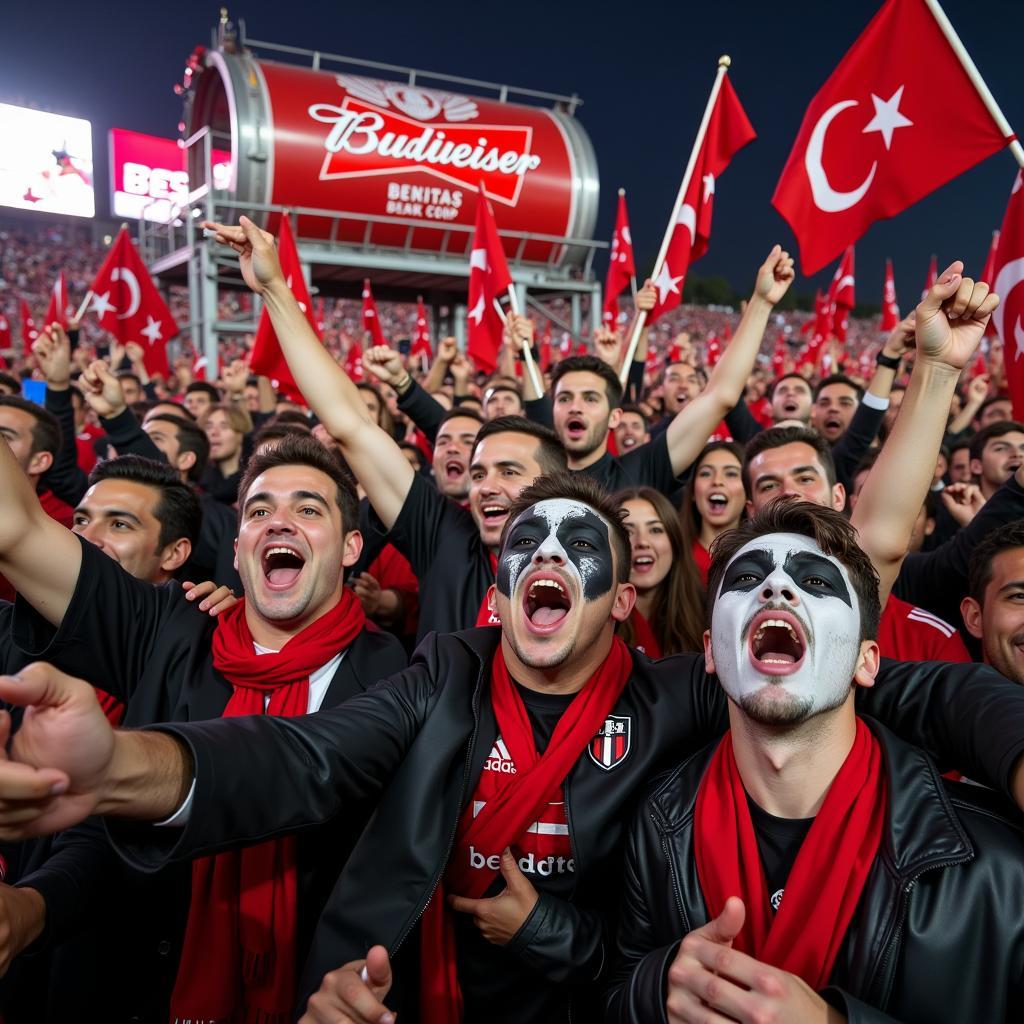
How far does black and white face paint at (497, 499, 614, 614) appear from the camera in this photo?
8.06ft

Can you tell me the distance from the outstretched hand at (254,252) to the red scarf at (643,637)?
197cm

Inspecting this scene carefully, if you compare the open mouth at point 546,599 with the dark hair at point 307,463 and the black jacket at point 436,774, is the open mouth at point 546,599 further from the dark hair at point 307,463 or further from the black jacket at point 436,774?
the dark hair at point 307,463

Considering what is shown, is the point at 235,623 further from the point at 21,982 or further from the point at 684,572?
the point at 684,572

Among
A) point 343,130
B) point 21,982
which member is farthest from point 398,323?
point 21,982

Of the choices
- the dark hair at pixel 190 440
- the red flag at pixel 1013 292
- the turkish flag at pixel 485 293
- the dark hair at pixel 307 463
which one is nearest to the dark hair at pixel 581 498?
the dark hair at pixel 307 463

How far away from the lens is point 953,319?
2.59 metres

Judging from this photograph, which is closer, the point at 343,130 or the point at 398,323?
the point at 343,130

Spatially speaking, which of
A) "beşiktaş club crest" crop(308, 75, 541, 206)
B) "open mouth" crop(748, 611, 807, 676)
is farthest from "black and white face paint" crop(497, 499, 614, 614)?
"beşiktaş club crest" crop(308, 75, 541, 206)

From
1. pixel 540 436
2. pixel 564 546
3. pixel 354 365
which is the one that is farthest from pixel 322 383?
pixel 354 365

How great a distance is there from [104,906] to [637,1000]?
1.42 m

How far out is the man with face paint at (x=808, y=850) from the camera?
1.62 metres

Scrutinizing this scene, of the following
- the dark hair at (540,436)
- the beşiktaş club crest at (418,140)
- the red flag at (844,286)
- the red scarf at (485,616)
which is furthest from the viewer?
the beşiktaş club crest at (418,140)

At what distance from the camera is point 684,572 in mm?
3928

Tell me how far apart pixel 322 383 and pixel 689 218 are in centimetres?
370
